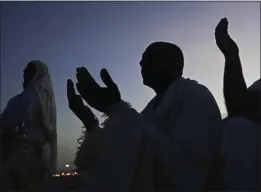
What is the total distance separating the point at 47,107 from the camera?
4027 millimetres

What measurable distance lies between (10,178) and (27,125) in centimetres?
46

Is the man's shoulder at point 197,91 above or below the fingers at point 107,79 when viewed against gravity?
below

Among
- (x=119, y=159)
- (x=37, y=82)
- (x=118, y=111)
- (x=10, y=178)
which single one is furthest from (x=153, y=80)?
(x=37, y=82)

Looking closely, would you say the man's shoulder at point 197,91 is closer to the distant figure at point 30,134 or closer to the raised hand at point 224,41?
the raised hand at point 224,41

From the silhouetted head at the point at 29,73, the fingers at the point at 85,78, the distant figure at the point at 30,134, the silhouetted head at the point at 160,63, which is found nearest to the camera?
the fingers at the point at 85,78

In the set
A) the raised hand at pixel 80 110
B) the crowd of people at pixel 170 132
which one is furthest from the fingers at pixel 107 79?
the raised hand at pixel 80 110

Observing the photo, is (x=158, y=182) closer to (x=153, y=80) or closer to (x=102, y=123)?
(x=102, y=123)

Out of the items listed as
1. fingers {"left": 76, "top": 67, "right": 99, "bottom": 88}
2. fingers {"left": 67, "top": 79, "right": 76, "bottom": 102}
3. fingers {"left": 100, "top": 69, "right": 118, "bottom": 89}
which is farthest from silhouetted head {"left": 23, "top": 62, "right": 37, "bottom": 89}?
fingers {"left": 100, "top": 69, "right": 118, "bottom": 89}

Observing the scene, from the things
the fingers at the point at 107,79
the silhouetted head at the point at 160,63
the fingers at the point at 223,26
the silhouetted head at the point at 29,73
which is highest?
the silhouetted head at the point at 29,73

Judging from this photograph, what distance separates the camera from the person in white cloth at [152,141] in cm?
197

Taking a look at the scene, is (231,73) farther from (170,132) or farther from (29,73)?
(29,73)

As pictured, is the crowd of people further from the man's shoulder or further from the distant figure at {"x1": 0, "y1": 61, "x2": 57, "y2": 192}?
the distant figure at {"x1": 0, "y1": 61, "x2": 57, "y2": 192}

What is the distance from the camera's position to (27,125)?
12.2ft

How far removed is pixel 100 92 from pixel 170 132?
347 mm
